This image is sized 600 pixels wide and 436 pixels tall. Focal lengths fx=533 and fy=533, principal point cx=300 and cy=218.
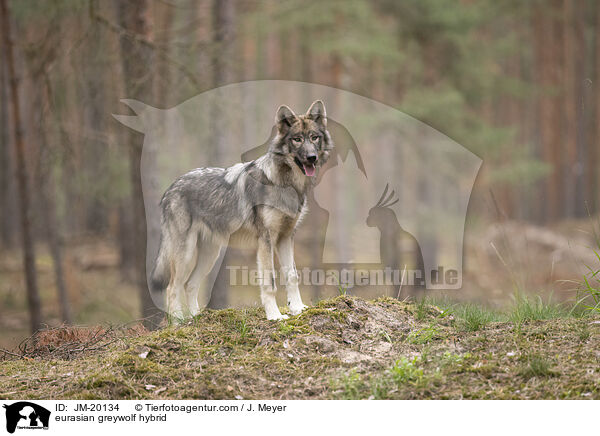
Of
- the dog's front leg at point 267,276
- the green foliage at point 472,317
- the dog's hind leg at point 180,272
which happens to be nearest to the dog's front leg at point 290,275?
the dog's front leg at point 267,276

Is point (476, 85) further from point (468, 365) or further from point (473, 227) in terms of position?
point (468, 365)

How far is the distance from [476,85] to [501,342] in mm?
12744

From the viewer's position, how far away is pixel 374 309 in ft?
16.9

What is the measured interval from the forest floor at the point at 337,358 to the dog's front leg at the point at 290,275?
22cm

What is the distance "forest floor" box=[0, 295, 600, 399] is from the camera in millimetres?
3832

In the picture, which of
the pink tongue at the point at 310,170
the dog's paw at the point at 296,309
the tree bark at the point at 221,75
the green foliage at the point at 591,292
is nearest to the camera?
the pink tongue at the point at 310,170

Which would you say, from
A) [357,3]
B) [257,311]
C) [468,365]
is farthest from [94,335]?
[357,3]

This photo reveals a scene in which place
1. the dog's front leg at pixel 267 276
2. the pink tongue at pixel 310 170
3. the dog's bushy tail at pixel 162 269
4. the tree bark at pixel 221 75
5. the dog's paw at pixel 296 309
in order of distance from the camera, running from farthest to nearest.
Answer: the tree bark at pixel 221 75
the dog's bushy tail at pixel 162 269
the dog's paw at pixel 296 309
the dog's front leg at pixel 267 276
the pink tongue at pixel 310 170

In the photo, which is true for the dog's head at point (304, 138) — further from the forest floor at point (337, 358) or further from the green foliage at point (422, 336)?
the green foliage at point (422, 336)

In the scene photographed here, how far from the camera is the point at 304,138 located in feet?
15.6

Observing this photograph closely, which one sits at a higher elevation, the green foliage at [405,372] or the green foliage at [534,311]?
the green foliage at [534,311]

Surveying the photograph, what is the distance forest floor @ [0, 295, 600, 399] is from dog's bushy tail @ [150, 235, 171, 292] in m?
0.74

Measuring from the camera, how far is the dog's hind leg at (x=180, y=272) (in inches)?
223
